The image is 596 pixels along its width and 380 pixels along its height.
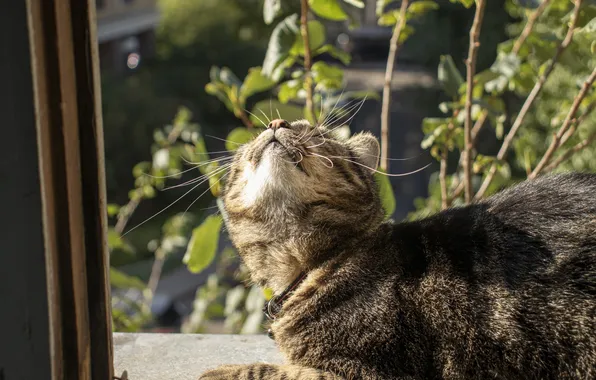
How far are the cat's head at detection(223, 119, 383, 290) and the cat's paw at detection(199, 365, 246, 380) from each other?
0.27 m

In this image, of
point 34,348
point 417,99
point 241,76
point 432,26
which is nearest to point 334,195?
point 34,348

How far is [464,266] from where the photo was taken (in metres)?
1.71

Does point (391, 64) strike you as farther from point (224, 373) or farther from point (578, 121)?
point (224, 373)

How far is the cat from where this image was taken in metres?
1.60

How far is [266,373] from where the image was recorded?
70.2 inches

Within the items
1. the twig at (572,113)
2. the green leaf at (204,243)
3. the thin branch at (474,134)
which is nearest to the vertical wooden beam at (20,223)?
the green leaf at (204,243)

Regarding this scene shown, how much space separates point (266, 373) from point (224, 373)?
0.13 m

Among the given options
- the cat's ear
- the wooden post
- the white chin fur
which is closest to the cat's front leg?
the white chin fur

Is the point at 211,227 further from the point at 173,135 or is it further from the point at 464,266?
the point at 173,135

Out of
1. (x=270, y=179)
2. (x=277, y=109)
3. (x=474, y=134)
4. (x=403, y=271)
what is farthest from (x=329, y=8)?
(x=403, y=271)

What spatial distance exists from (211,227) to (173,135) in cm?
200

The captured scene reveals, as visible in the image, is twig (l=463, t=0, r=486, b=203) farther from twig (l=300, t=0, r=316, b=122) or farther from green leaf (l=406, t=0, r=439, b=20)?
twig (l=300, t=0, r=316, b=122)

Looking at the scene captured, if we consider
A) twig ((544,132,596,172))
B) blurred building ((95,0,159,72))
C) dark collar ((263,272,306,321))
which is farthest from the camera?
blurred building ((95,0,159,72))

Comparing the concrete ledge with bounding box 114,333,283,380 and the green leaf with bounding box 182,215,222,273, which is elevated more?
the green leaf with bounding box 182,215,222,273
